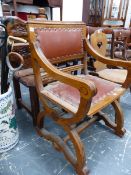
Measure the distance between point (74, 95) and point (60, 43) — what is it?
1.23ft

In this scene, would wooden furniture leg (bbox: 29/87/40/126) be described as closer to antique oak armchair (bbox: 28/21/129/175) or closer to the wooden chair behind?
antique oak armchair (bbox: 28/21/129/175)

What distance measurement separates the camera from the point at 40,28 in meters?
0.91

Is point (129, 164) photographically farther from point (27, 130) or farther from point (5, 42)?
point (5, 42)

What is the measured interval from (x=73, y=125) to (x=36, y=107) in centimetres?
43

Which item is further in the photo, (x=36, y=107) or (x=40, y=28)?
(x=36, y=107)

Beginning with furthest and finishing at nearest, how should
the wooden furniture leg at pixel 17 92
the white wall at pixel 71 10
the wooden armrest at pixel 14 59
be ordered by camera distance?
1. the white wall at pixel 71 10
2. the wooden furniture leg at pixel 17 92
3. the wooden armrest at pixel 14 59

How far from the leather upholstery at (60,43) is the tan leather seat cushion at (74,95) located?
8.3 inches

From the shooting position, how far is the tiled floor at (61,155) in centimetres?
95

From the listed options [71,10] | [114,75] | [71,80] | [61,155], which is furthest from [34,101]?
[71,10]

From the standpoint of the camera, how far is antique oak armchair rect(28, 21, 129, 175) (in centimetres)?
75

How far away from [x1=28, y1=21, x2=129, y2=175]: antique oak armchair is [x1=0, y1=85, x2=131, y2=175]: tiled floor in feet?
0.21

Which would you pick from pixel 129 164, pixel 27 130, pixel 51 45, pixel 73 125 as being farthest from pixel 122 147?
pixel 51 45

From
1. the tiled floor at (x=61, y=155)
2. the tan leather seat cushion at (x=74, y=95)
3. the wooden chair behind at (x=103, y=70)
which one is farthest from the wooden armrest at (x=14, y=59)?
the wooden chair behind at (x=103, y=70)

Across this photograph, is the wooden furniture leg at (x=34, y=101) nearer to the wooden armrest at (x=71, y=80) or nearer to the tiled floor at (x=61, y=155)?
the tiled floor at (x=61, y=155)
